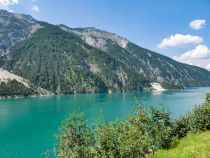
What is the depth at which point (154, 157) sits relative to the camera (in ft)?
96.9

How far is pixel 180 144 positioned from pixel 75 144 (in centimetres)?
2046

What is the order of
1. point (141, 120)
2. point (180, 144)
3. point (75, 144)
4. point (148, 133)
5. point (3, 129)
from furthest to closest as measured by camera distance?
point (3, 129), point (75, 144), point (141, 120), point (148, 133), point (180, 144)

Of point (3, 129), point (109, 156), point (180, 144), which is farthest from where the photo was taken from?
point (3, 129)

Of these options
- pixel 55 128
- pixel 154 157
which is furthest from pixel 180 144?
pixel 55 128

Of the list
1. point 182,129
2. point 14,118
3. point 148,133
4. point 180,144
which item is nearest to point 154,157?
point 180,144

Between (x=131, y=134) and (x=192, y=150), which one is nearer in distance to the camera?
(x=192, y=150)

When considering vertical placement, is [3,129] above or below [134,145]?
below

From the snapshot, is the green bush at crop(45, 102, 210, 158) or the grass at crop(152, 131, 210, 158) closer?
the grass at crop(152, 131, 210, 158)

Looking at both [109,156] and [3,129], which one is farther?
[3,129]

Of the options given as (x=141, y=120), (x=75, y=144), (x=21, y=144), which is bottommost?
(x=21, y=144)

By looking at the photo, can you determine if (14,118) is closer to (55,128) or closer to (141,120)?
(55,128)

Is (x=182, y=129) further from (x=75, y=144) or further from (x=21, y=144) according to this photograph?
(x=21, y=144)

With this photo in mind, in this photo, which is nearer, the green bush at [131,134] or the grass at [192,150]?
the grass at [192,150]

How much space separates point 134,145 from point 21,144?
91.0 metres
